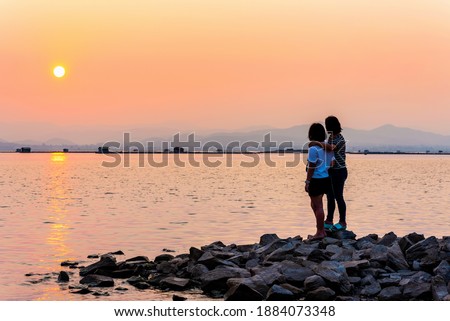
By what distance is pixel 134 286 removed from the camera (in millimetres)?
14891

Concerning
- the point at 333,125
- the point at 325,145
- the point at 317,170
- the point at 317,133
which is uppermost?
the point at 333,125

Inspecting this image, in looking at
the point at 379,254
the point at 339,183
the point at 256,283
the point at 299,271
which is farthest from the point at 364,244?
the point at 256,283

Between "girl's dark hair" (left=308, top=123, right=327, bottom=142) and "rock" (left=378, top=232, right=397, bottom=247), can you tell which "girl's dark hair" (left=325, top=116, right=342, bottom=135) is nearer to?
"girl's dark hair" (left=308, top=123, right=327, bottom=142)

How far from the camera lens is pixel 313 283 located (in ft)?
43.8

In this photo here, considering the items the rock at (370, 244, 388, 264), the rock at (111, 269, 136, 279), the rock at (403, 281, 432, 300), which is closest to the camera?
the rock at (403, 281, 432, 300)

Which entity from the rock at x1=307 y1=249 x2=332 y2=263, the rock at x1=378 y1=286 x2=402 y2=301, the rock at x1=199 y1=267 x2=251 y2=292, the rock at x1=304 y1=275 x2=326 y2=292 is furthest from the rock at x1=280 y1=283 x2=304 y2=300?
the rock at x1=307 y1=249 x2=332 y2=263

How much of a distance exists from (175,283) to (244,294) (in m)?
1.95

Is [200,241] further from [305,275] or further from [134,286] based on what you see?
[305,275]

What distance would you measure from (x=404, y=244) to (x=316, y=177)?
239cm

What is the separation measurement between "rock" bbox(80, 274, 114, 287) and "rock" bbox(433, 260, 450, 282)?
6350 millimetres

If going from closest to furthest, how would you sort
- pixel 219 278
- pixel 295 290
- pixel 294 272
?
pixel 295 290 → pixel 294 272 → pixel 219 278

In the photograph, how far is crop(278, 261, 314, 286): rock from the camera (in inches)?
539

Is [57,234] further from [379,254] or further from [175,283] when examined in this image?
[379,254]

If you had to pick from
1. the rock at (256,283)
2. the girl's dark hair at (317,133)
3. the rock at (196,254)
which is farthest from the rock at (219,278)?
the girl's dark hair at (317,133)
